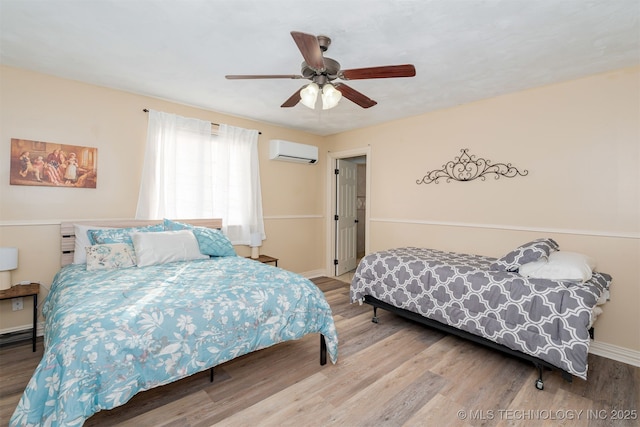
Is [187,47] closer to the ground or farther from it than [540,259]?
farther from it

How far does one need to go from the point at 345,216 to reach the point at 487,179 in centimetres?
263

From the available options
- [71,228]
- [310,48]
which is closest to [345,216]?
[71,228]

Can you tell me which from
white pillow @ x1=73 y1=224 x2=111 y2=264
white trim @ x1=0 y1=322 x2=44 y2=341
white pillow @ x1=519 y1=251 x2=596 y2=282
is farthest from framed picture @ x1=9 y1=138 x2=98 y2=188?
Answer: white pillow @ x1=519 y1=251 x2=596 y2=282

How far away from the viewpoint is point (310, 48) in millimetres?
1654

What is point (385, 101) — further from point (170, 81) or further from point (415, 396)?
point (415, 396)

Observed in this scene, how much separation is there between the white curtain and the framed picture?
508mm

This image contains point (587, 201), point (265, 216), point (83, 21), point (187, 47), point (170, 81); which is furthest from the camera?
point (265, 216)

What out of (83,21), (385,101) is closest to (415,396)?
(385,101)

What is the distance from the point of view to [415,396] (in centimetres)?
204

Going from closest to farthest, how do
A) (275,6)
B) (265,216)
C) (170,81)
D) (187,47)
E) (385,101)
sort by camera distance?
(275,6)
(187,47)
(170,81)
(385,101)
(265,216)

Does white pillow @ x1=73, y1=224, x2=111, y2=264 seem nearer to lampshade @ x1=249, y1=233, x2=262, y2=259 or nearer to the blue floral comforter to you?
the blue floral comforter

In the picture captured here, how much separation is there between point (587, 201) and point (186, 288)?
3.55m

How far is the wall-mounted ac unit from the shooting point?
176 inches

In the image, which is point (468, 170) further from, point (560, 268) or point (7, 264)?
point (7, 264)
